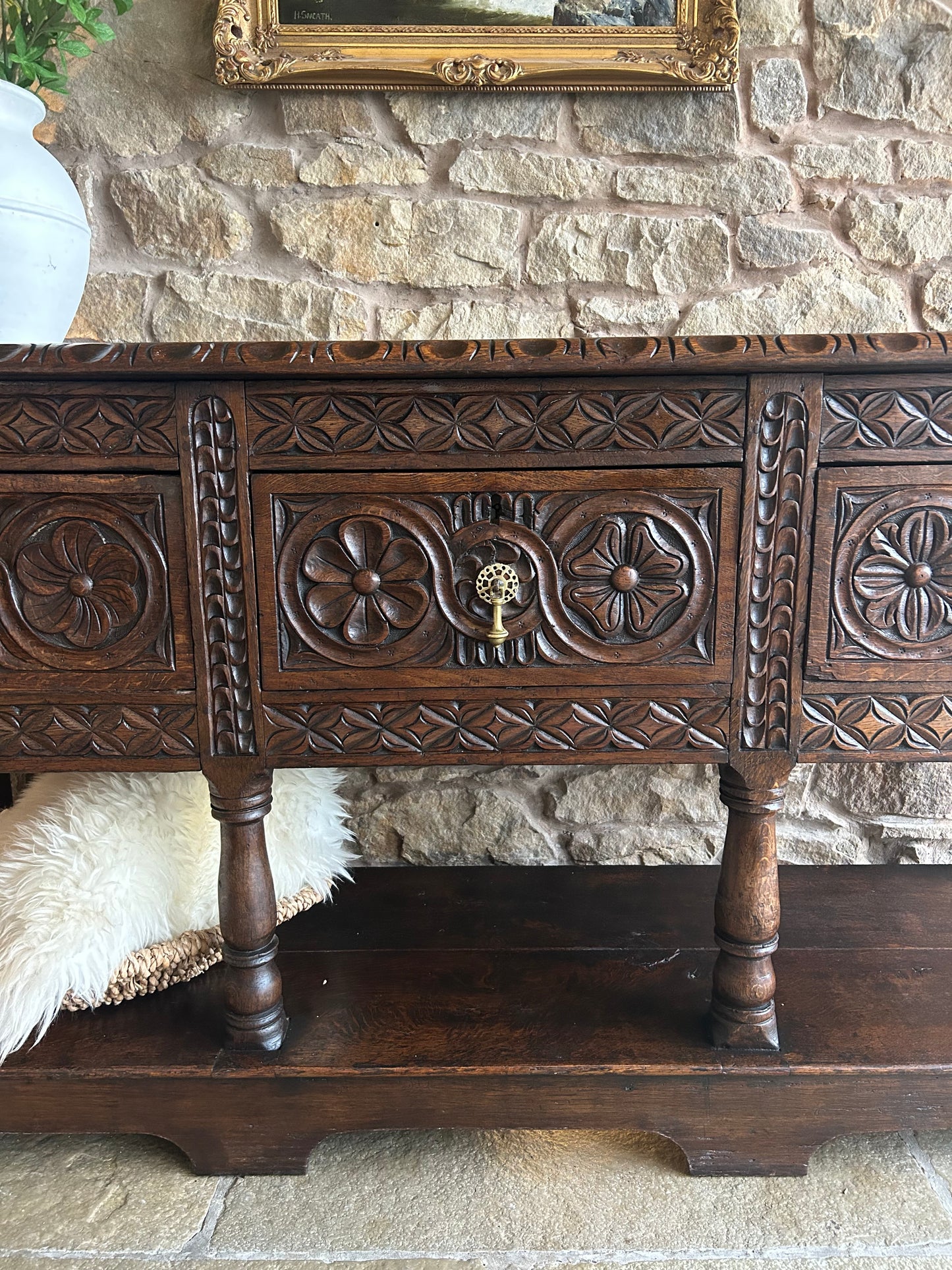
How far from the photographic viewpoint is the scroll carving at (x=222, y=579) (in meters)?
0.95

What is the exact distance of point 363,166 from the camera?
148 centimetres

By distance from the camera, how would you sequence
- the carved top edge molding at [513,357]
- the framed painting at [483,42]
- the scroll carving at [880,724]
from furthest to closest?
the framed painting at [483,42] → the scroll carving at [880,724] → the carved top edge molding at [513,357]

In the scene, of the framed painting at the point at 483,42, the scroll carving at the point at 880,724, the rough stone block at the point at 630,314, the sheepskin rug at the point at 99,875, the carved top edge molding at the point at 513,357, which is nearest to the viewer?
the carved top edge molding at the point at 513,357

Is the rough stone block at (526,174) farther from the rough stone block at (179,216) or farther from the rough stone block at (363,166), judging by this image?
the rough stone block at (179,216)

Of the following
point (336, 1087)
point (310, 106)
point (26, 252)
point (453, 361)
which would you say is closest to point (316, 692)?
point (453, 361)

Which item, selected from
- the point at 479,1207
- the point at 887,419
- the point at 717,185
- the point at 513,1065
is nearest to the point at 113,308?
the point at 717,185

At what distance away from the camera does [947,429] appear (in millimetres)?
935

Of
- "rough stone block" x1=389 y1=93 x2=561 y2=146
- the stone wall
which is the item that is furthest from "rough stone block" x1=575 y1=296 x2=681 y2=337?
"rough stone block" x1=389 y1=93 x2=561 y2=146

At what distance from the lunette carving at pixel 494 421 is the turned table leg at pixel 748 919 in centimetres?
43

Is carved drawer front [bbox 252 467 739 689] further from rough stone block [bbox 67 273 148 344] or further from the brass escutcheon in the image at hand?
rough stone block [bbox 67 273 148 344]

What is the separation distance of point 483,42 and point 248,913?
4.86ft

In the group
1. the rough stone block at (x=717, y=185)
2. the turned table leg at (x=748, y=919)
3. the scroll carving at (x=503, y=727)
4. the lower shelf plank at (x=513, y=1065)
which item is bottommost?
the lower shelf plank at (x=513, y=1065)

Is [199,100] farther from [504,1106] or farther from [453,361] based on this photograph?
[504,1106]

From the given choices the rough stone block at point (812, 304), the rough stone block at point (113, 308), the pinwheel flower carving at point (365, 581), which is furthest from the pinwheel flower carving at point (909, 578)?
the rough stone block at point (113, 308)
